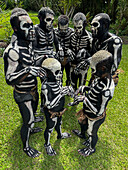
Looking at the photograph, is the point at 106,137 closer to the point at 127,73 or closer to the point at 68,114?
the point at 68,114

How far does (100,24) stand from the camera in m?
3.25

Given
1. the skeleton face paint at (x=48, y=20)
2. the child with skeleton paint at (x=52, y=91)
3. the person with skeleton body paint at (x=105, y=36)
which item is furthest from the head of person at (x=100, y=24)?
the child with skeleton paint at (x=52, y=91)

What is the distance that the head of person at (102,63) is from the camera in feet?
7.72

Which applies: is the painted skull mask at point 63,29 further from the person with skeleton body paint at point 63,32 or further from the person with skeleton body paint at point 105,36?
the person with skeleton body paint at point 105,36

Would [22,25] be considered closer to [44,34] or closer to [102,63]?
[44,34]

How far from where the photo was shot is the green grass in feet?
11.1

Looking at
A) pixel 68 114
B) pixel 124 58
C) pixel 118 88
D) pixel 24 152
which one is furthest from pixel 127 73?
pixel 24 152

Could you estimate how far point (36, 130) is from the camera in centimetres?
402

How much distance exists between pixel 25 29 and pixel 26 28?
24mm

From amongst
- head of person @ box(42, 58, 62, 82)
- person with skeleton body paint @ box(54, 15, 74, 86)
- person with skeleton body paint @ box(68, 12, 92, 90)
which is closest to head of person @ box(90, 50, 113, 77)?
head of person @ box(42, 58, 62, 82)

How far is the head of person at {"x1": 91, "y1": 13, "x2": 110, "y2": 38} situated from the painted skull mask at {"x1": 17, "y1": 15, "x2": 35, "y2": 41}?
1.50 metres

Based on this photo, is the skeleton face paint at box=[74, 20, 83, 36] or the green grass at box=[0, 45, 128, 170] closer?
the green grass at box=[0, 45, 128, 170]

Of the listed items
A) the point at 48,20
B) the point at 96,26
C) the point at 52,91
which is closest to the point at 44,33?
the point at 48,20

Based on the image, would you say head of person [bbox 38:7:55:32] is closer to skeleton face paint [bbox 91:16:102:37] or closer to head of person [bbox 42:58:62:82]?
skeleton face paint [bbox 91:16:102:37]
